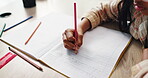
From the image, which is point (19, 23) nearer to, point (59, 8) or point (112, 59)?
point (59, 8)

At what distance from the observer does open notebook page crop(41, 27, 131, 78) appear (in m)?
0.48

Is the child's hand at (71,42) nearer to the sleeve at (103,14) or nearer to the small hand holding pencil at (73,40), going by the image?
the small hand holding pencil at (73,40)

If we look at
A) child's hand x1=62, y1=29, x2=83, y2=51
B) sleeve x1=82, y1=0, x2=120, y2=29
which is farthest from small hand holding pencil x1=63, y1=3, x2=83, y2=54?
sleeve x1=82, y1=0, x2=120, y2=29

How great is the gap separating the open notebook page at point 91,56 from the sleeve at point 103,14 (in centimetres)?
10

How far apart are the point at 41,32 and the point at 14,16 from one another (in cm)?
29

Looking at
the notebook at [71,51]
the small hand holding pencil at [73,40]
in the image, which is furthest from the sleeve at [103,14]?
the small hand holding pencil at [73,40]

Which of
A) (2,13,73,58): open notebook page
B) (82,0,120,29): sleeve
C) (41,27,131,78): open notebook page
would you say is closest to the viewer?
(41,27,131,78): open notebook page

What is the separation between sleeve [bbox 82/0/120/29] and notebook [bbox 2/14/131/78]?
0.04 m

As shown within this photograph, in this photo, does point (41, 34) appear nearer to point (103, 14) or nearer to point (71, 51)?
point (71, 51)

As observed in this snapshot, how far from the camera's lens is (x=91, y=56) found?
54 cm

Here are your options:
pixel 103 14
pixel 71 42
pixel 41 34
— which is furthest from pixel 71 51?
pixel 103 14

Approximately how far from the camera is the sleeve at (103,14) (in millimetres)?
719

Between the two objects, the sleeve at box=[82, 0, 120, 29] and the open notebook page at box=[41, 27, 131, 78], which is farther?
the sleeve at box=[82, 0, 120, 29]

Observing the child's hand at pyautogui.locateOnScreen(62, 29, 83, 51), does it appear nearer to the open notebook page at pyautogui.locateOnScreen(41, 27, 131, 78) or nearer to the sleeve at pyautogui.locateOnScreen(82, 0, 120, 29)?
the open notebook page at pyautogui.locateOnScreen(41, 27, 131, 78)
